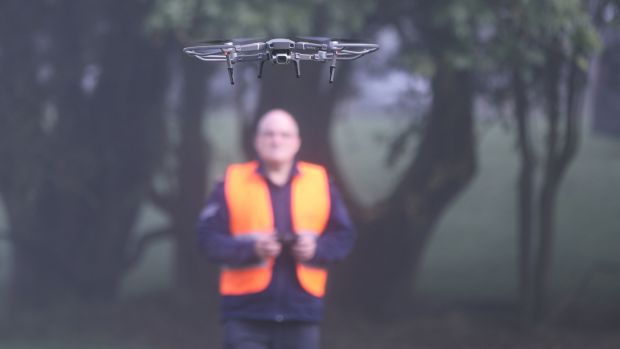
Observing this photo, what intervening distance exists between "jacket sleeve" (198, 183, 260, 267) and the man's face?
0.30 metres

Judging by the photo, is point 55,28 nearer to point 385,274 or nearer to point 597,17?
point 385,274

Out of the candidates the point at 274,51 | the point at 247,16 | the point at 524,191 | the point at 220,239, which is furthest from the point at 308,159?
the point at 274,51

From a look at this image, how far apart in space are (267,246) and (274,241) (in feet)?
0.17

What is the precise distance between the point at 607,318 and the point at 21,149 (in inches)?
235

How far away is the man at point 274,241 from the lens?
4.77 meters

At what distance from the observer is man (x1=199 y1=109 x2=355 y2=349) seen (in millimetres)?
4773

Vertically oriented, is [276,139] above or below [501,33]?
below

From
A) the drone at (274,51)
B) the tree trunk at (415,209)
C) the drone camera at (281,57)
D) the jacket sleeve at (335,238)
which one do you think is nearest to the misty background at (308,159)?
the tree trunk at (415,209)

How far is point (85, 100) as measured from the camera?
1018 centimetres

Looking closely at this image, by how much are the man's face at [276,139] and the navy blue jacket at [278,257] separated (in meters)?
0.10

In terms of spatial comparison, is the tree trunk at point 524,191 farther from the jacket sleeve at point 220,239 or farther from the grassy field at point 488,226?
the jacket sleeve at point 220,239

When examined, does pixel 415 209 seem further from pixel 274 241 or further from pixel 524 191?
pixel 274 241

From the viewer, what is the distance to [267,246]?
4.62 meters

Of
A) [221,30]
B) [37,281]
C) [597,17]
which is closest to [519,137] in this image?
[597,17]
